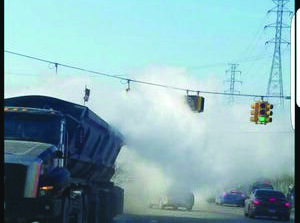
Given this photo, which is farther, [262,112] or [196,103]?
[196,103]

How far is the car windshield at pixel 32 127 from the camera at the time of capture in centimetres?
1301

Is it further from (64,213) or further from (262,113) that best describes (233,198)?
(64,213)

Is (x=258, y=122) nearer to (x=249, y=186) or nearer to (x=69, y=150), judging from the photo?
(x=69, y=150)

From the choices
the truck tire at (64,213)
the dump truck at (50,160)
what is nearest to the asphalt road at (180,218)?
the dump truck at (50,160)

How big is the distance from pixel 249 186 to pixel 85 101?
3857cm

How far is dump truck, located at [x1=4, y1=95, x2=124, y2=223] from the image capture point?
11297 millimetres

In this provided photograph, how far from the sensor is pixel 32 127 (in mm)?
13156

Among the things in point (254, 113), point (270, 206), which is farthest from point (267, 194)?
point (254, 113)

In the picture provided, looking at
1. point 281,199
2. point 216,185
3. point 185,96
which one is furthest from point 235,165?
point 281,199

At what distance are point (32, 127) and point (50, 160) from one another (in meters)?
1.25

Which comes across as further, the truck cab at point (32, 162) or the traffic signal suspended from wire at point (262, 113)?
the traffic signal suspended from wire at point (262, 113)

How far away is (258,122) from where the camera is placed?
30328 millimetres

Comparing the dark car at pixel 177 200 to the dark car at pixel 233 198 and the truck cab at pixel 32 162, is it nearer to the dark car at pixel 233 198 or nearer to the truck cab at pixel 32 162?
the dark car at pixel 233 198

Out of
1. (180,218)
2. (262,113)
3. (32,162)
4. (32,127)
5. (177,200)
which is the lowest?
(180,218)
